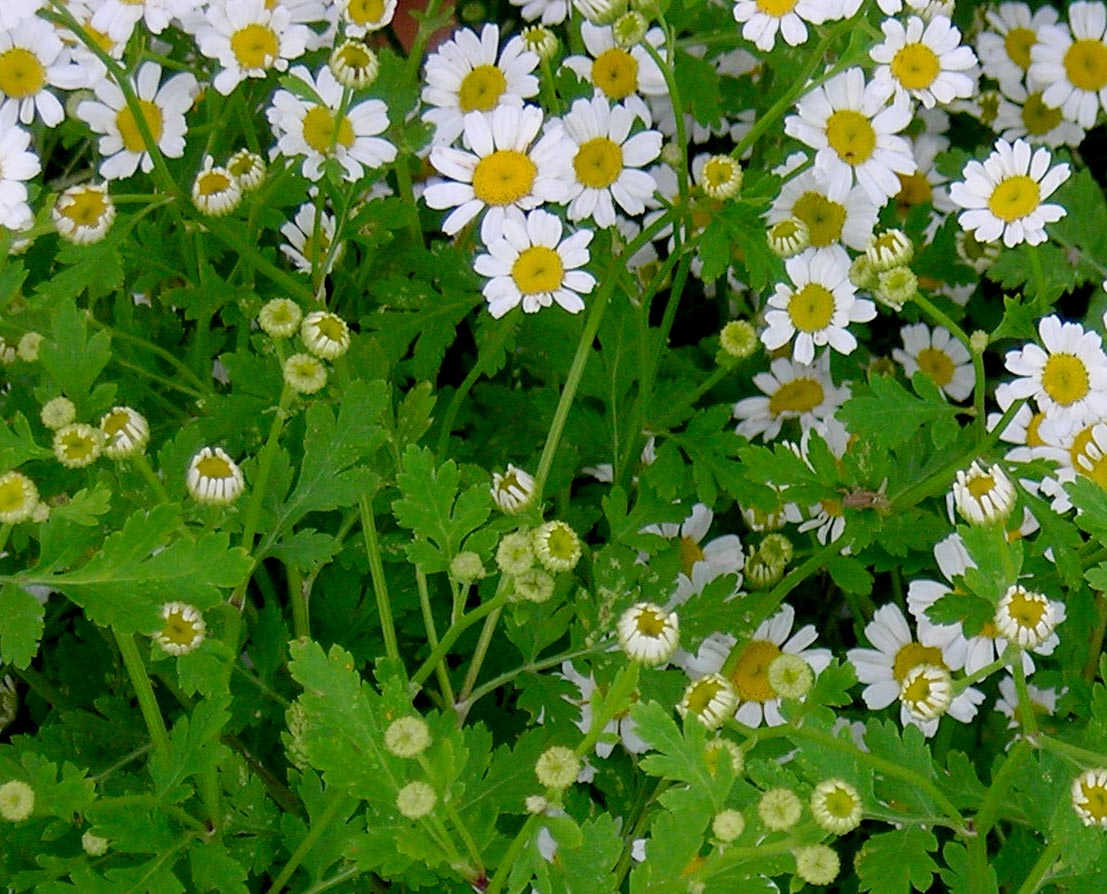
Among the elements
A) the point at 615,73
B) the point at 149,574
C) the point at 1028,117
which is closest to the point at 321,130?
the point at 615,73

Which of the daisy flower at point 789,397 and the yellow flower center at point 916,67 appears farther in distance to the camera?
the daisy flower at point 789,397

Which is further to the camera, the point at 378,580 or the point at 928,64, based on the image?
the point at 928,64

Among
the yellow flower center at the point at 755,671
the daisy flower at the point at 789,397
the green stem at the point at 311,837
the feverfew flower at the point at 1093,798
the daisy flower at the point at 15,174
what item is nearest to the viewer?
the feverfew flower at the point at 1093,798

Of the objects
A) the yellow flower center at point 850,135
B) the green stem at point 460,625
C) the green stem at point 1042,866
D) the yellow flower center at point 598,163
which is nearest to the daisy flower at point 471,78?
the yellow flower center at point 598,163

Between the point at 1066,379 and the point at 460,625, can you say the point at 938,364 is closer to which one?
the point at 1066,379

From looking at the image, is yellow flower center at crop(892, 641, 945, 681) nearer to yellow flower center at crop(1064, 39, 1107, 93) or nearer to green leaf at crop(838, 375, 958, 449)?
green leaf at crop(838, 375, 958, 449)

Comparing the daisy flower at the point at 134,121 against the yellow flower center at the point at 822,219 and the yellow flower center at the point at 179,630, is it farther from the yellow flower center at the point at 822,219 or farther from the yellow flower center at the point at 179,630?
the yellow flower center at the point at 822,219

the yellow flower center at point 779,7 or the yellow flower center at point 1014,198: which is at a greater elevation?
the yellow flower center at point 779,7

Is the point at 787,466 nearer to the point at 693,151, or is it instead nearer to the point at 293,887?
the point at 293,887
